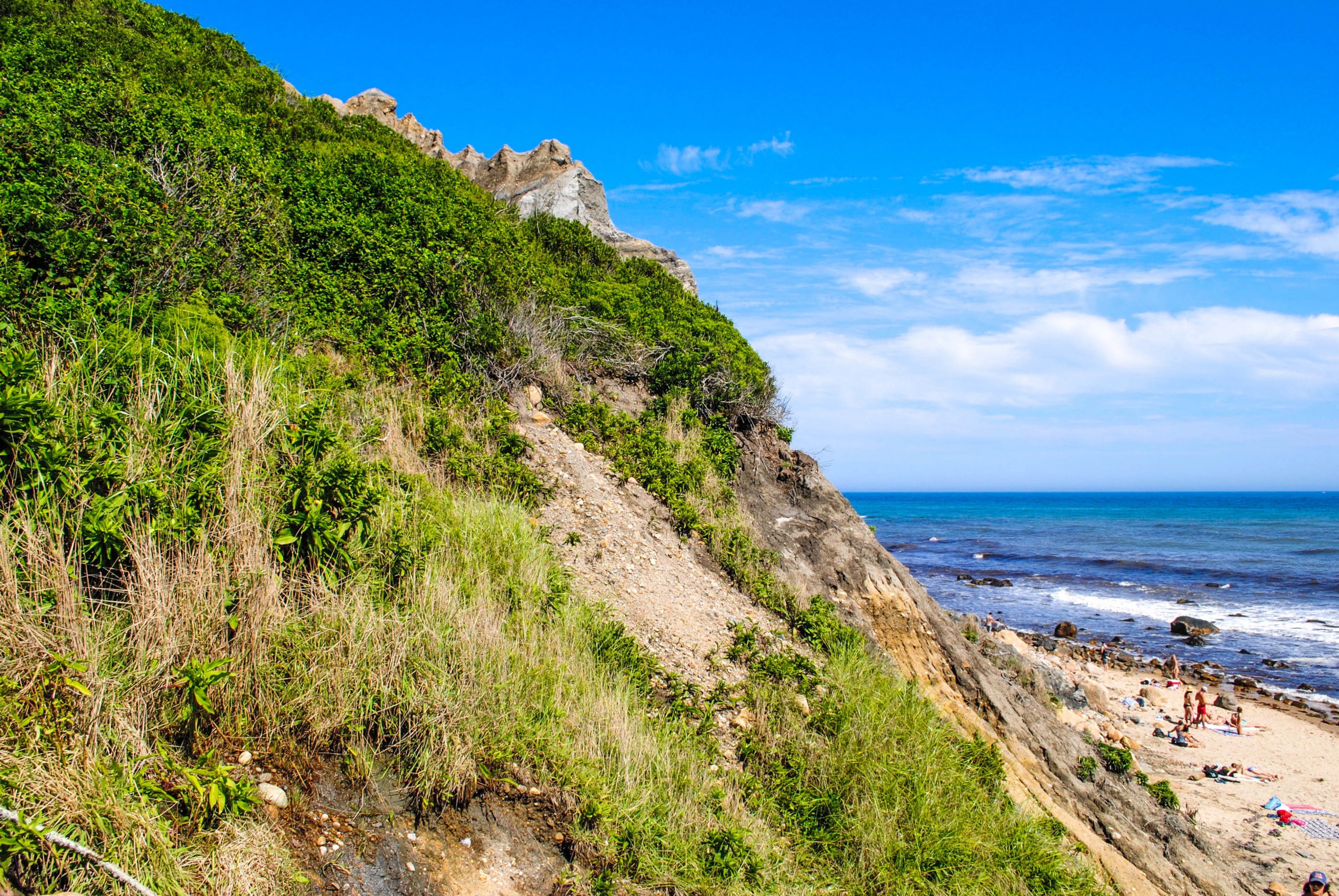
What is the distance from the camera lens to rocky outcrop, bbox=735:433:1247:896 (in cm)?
746

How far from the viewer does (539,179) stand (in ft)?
63.5

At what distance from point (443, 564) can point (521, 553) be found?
0.97 meters

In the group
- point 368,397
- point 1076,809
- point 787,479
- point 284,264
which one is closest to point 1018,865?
point 1076,809

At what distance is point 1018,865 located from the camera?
18.0 feet

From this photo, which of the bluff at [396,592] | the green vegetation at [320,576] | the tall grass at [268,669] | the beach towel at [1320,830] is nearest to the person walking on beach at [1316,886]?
the bluff at [396,592]

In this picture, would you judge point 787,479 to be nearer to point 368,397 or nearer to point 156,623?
point 368,397

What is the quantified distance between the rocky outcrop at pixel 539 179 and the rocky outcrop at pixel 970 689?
8868 millimetres

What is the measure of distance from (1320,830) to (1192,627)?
53.4 feet

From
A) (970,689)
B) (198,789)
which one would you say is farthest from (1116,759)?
(198,789)

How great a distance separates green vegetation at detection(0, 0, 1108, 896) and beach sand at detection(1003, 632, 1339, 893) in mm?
8640

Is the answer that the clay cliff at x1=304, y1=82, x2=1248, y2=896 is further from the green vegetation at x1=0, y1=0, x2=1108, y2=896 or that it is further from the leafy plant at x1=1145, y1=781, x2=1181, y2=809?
the green vegetation at x1=0, y1=0, x2=1108, y2=896

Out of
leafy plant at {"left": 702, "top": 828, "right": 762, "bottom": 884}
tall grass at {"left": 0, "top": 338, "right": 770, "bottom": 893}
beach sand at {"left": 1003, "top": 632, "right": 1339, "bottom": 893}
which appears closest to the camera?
tall grass at {"left": 0, "top": 338, "right": 770, "bottom": 893}

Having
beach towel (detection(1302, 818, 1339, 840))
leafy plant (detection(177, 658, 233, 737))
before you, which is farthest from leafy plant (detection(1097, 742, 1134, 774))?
leafy plant (detection(177, 658, 233, 737))

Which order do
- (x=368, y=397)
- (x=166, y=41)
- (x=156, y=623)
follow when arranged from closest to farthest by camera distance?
(x=156, y=623) → (x=368, y=397) → (x=166, y=41)
